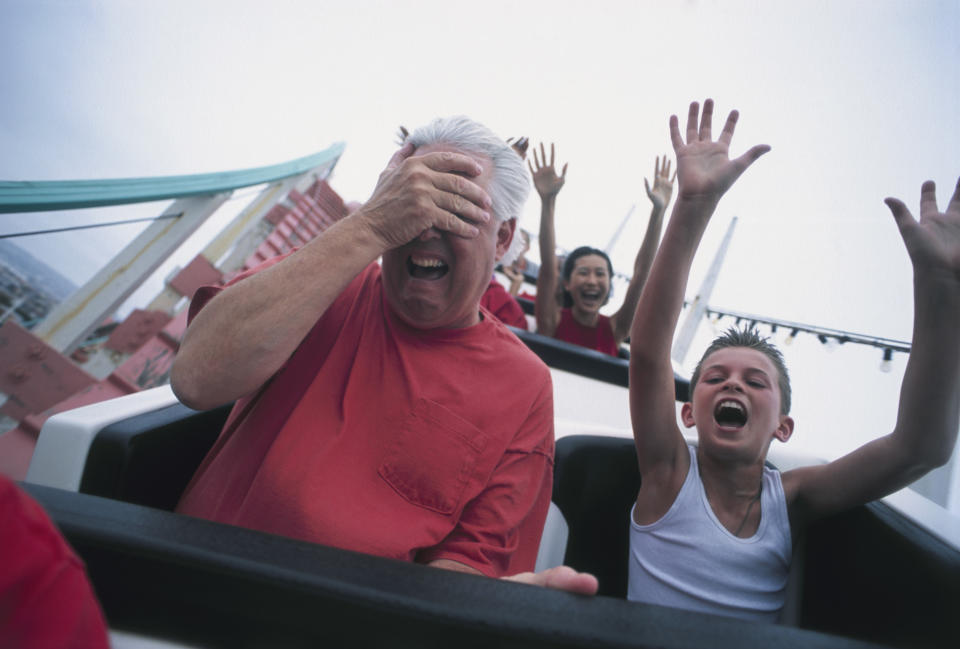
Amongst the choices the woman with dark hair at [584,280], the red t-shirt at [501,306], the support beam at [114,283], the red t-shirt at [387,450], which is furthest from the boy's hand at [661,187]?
the support beam at [114,283]

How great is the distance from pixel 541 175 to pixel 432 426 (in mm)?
1729

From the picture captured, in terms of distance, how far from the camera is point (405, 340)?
716mm

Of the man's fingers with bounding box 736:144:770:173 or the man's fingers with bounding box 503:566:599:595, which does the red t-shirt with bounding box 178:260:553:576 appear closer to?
the man's fingers with bounding box 503:566:599:595

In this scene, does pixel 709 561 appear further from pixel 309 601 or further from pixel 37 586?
pixel 37 586

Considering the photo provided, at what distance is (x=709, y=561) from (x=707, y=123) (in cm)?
80

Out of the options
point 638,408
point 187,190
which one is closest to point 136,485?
point 638,408

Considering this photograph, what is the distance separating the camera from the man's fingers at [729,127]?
2.63 feet

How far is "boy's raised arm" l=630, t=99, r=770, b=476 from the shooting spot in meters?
0.75

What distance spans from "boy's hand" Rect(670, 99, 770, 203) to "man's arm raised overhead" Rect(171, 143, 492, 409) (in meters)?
0.39

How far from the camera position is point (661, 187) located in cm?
211

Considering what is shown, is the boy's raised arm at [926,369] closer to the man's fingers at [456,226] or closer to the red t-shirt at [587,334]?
the man's fingers at [456,226]

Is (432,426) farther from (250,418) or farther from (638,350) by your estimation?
(638,350)

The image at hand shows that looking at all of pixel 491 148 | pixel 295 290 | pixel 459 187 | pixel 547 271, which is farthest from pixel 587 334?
pixel 295 290

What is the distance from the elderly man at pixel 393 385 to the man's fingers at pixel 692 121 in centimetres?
32
